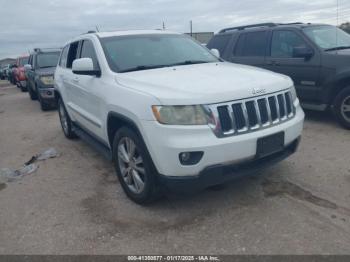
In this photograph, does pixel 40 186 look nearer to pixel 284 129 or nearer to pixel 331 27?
pixel 284 129

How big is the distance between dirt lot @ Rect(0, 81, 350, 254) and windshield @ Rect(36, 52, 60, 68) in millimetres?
7320

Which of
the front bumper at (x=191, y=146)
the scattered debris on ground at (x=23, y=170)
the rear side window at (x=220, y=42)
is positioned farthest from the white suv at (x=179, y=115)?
the rear side window at (x=220, y=42)

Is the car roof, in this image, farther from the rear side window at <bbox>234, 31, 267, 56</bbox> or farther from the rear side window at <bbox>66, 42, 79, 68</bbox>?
the rear side window at <bbox>66, 42, 79, 68</bbox>

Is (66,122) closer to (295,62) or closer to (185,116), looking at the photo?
(185,116)

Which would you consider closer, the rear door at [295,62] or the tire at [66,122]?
the rear door at [295,62]

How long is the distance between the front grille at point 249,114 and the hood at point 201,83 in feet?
0.24

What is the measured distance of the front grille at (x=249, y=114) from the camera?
332 cm

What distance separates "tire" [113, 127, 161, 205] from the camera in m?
3.55

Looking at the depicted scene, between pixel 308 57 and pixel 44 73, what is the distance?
24.6 ft

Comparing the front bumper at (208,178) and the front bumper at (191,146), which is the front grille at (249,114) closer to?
the front bumper at (191,146)

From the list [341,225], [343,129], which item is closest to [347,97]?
[343,129]

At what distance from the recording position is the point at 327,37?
6816 mm

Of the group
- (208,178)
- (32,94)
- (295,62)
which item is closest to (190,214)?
(208,178)

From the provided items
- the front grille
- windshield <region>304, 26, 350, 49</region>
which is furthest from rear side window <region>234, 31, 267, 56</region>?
the front grille
